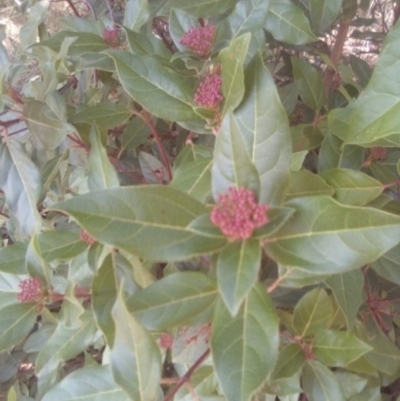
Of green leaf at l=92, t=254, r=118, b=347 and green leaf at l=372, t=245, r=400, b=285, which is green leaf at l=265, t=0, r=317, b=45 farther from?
green leaf at l=92, t=254, r=118, b=347

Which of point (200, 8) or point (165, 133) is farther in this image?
point (165, 133)

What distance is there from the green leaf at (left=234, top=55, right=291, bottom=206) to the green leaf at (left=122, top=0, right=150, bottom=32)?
1.29 ft

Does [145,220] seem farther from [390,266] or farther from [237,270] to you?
[390,266]

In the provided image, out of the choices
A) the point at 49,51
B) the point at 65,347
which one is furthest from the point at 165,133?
the point at 65,347

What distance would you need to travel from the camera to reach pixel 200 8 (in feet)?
2.96

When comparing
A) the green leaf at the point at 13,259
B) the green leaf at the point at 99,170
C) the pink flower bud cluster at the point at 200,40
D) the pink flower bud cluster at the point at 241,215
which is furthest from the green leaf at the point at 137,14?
the pink flower bud cluster at the point at 241,215

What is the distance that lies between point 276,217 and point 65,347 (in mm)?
488

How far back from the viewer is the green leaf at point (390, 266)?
86cm

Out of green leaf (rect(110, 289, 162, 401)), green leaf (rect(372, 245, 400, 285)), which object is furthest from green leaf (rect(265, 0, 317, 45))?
green leaf (rect(110, 289, 162, 401))

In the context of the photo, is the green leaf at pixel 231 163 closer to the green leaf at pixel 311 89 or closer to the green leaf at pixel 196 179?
the green leaf at pixel 196 179

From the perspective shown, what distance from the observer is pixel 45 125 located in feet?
2.81

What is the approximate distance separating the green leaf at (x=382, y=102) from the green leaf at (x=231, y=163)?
19 centimetres

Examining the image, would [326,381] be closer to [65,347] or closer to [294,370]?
[294,370]

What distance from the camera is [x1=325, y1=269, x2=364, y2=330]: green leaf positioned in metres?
0.75
